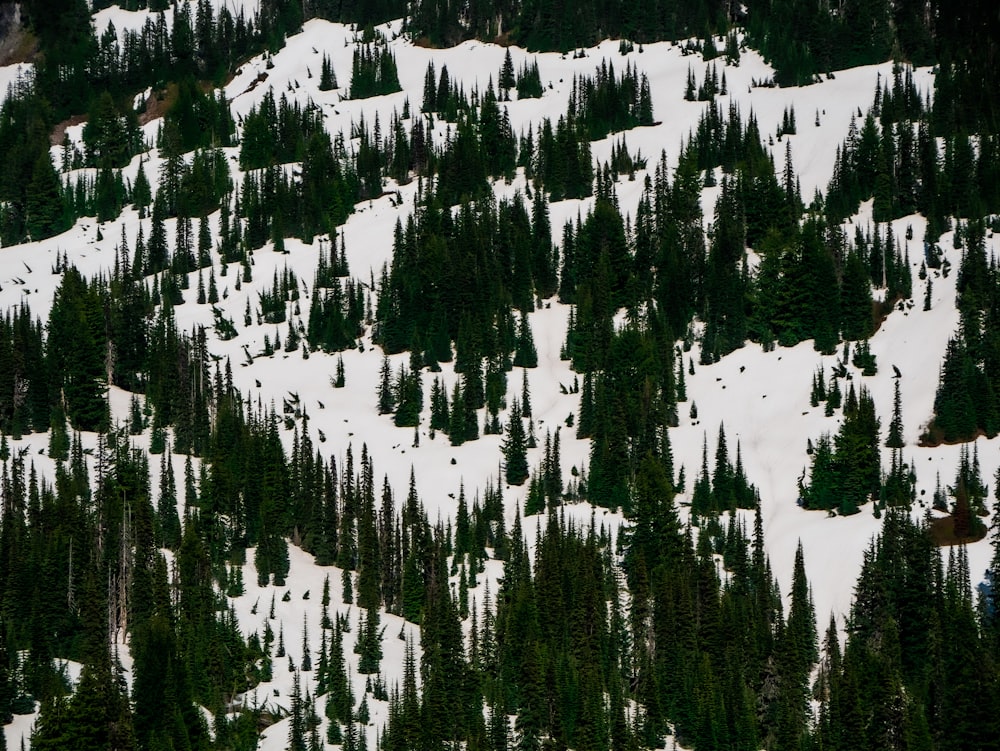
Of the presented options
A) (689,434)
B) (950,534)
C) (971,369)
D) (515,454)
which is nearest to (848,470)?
(950,534)

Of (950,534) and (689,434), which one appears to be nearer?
(950,534)

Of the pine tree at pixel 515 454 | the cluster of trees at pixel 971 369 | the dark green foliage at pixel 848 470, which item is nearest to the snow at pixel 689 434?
the pine tree at pixel 515 454

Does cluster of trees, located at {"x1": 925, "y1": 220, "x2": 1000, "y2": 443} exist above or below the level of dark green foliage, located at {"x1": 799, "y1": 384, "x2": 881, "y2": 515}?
above

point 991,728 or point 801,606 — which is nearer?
point 991,728

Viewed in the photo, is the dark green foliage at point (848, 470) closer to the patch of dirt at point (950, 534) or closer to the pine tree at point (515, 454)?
the patch of dirt at point (950, 534)

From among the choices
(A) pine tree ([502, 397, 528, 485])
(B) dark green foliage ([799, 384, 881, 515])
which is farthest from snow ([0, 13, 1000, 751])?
(B) dark green foliage ([799, 384, 881, 515])

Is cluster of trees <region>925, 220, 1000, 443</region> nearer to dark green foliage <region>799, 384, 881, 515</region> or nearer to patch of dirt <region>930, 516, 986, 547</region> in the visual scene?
dark green foliage <region>799, 384, 881, 515</region>

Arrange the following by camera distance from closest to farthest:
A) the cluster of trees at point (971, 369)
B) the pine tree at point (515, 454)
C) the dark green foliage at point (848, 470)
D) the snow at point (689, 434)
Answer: the snow at point (689, 434) < the dark green foliage at point (848, 470) < the cluster of trees at point (971, 369) < the pine tree at point (515, 454)

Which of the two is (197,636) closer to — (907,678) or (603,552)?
(603,552)

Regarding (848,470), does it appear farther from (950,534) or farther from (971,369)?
(971,369)

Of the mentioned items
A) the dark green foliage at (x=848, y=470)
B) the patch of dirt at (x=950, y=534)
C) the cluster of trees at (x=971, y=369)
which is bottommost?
the patch of dirt at (x=950, y=534)

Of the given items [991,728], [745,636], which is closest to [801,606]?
[745,636]
